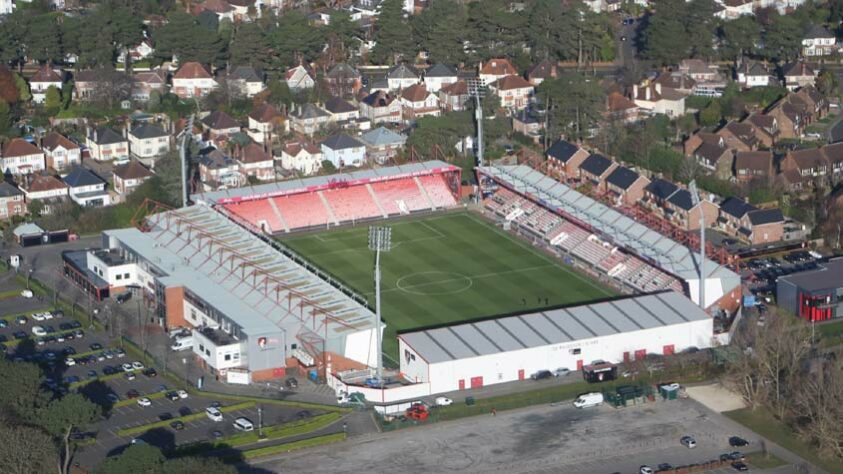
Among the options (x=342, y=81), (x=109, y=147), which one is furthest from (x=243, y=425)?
(x=342, y=81)

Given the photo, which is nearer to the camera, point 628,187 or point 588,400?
point 588,400

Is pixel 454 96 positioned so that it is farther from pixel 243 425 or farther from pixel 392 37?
pixel 243 425

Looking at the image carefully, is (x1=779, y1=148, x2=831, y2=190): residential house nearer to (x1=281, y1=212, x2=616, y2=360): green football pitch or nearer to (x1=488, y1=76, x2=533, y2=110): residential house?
(x1=281, y1=212, x2=616, y2=360): green football pitch

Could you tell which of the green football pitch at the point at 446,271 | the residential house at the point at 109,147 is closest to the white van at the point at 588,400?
the green football pitch at the point at 446,271

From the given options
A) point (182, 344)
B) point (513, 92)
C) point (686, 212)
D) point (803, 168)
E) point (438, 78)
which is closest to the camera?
point (182, 344)

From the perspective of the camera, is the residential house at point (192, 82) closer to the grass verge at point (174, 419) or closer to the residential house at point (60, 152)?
the residential house at point (60, 152)

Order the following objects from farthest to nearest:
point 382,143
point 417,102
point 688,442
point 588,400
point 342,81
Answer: point 342,81 → point 417,102 → point 382,143 → point 588,400 → point 688,442
